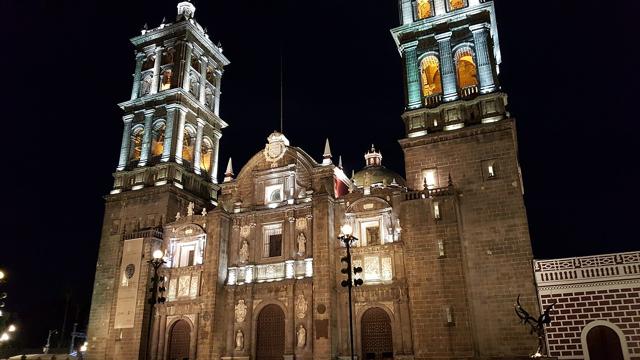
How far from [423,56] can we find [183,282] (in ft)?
70.1

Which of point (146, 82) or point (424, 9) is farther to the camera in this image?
point (146, 82)

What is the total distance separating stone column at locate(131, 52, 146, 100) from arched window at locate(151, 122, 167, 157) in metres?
3.81

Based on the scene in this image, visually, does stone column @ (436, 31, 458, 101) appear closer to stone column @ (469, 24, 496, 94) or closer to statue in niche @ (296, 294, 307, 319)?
stone column @ (469, 24, 496, 94)

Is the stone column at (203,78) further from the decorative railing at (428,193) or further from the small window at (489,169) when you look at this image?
the small window at (489,169)

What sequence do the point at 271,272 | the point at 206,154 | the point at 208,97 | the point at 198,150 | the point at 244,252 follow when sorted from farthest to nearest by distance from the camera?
the point at 208,97
the point at 206,154
the point at 198,150
the point at 244,252
the point at 271,272

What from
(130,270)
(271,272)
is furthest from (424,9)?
(130,270)

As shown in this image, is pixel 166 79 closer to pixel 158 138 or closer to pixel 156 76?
pixel 156 76

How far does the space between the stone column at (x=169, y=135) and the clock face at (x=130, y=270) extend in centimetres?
813

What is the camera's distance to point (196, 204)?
126ft

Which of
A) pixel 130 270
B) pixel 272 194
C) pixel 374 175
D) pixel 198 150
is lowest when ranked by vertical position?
pixel 130 270

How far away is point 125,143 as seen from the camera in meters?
39.9

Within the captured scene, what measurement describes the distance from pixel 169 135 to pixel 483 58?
22.9 meters

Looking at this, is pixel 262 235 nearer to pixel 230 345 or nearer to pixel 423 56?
pixel 230 345

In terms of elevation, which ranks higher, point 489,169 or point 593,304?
point 489,169
